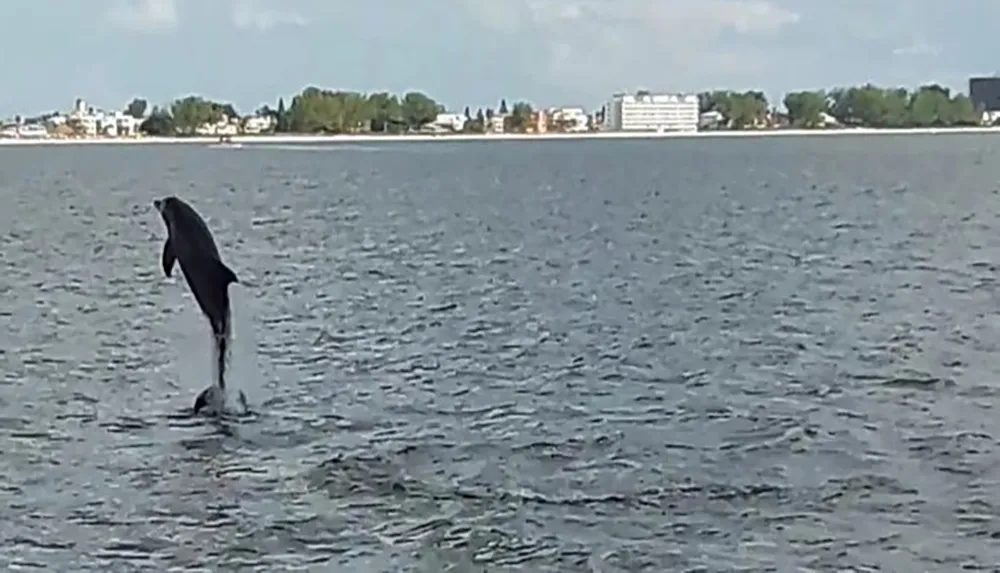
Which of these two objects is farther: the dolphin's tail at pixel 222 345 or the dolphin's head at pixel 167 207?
the dolphin's tail at pixel 222 345

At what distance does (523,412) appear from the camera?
2300cm

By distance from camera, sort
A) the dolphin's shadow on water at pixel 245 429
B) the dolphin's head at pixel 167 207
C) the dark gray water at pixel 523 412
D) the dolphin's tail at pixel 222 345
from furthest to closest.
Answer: the dolphin's shadow on water at pixel 245 429 < the dolphin's tail at pixel 222 345 < the dolphin's head at pixel 167 207 < the dark gray water at pixel 523 412

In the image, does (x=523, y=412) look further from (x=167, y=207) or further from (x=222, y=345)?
(x=167, y=207)

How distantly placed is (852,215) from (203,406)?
5137 centimetres

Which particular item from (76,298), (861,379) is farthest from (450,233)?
(861,379)

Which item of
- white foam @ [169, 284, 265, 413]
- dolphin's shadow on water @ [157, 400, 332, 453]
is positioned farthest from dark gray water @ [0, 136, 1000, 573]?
white foam @ [169, 284, 265, 413]

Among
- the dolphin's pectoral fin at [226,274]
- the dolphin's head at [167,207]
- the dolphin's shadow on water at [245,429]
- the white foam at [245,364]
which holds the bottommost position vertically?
the white foam at [245,364]

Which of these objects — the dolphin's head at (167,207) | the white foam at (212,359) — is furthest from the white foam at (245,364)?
the dolphin's head at (167,207)

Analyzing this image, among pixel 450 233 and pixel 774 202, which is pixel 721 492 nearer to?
pixel 450 233

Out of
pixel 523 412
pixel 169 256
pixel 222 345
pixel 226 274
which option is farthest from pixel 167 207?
pixel 523 412

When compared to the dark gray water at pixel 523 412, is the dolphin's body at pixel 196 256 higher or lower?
higher

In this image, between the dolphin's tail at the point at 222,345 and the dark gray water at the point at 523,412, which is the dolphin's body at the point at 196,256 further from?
the dark gray water at the point at 523,412

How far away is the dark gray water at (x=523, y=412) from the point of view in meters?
16.2

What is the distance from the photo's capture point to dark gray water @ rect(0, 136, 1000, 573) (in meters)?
16.2
